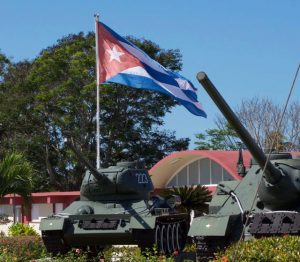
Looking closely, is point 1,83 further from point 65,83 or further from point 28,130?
point 65,83

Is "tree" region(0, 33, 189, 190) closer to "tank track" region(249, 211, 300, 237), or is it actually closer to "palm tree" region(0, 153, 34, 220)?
"palm tree" region(0, 153, 34, 220)

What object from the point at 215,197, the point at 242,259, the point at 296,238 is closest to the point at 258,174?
the point at 215,197

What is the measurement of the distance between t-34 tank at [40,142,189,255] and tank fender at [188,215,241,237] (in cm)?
310

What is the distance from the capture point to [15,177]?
15312 mm

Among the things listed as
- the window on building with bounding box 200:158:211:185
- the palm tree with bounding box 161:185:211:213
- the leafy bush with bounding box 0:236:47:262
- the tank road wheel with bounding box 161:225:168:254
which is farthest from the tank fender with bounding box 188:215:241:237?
the window on building with bounding box 200:158:211:185

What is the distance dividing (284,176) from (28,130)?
2670 cm

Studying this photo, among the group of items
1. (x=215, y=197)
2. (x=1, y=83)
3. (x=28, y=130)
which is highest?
(x=1, y=83)

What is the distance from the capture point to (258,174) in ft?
39.1

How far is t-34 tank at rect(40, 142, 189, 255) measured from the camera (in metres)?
14.0

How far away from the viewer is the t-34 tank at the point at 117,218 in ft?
46.0

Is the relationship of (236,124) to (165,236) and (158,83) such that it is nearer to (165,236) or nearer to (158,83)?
(165,236)

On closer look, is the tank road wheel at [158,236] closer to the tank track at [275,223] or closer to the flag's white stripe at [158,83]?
the tank track at [275,223]

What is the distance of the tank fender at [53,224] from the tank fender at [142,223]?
1475 millimetres

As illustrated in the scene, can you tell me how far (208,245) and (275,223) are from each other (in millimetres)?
1037
